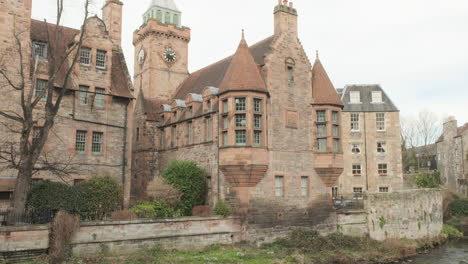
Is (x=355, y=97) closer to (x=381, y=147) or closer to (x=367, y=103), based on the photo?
(x=367, y=103)

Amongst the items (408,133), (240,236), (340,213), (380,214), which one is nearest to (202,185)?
(240,236)

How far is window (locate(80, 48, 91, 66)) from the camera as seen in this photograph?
2538cm

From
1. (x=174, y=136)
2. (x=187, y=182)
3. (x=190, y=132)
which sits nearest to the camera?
(x=187, y=182)

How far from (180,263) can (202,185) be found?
7.32 meters

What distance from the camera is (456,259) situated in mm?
24641

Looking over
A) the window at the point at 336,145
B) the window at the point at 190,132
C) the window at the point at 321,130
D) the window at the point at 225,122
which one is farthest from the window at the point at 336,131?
the window at the point at 190,132

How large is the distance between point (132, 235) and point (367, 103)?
109 feet

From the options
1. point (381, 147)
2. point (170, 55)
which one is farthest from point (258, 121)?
point (381, 147)

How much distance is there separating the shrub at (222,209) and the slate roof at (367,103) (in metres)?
25.6

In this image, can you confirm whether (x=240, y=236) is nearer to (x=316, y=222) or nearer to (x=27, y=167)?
(x=316, y=222)

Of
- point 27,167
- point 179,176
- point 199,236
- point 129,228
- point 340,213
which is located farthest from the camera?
point 340,213

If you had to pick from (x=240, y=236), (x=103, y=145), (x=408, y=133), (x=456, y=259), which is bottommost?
(x=456, y=259)

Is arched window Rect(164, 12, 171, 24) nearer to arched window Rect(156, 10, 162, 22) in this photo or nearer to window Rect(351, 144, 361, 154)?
arched window Rect(156, 10, 162, 22)

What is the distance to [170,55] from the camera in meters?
37.4
